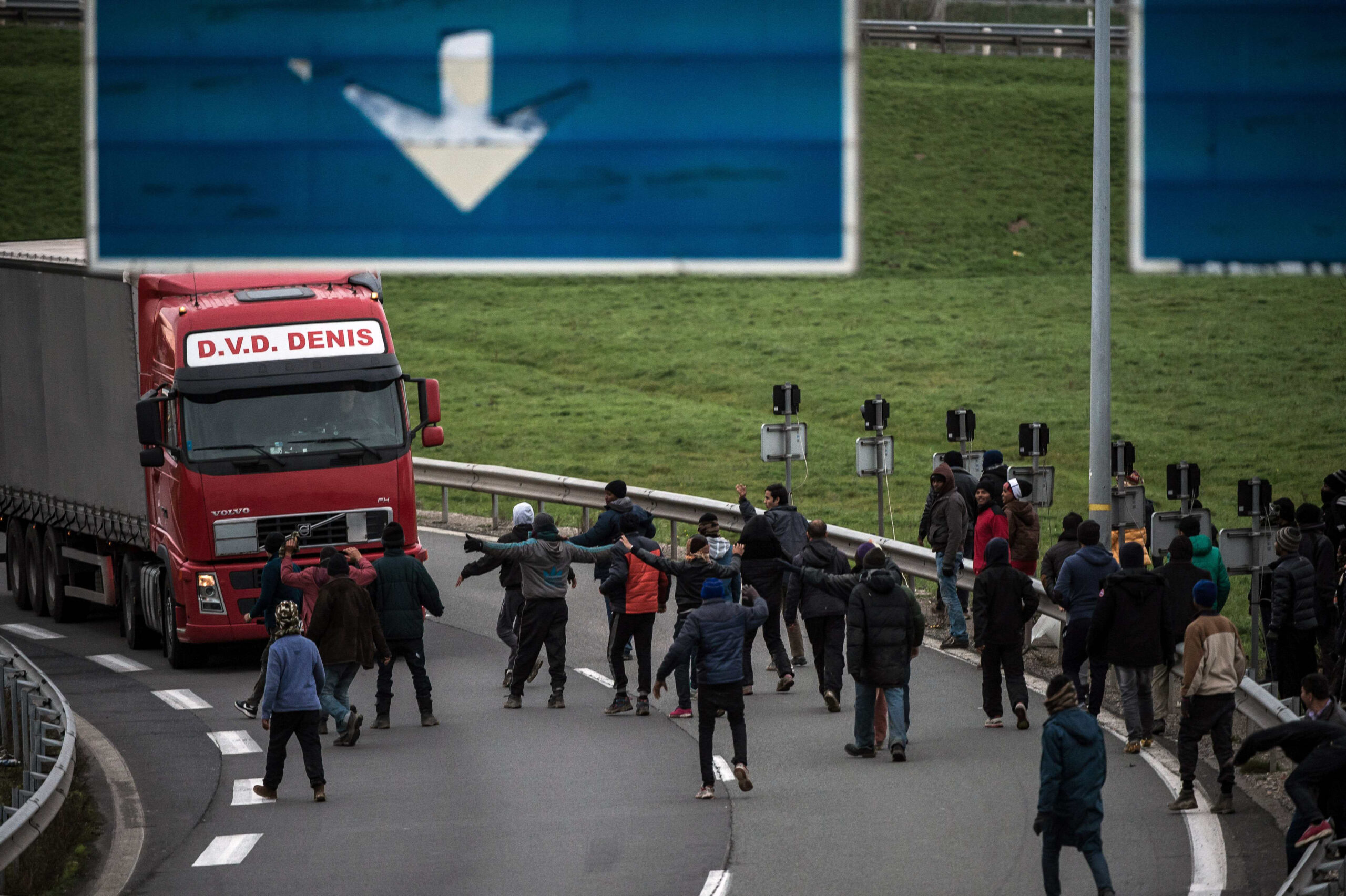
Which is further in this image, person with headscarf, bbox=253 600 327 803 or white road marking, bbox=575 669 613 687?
white road marking, bbox=575 669 613 687

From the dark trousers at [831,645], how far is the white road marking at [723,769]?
198 centimetres

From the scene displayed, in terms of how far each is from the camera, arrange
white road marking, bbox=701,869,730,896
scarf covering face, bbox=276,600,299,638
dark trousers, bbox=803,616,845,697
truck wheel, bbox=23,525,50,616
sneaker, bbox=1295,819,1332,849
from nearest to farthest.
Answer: sneaker, bbox=1295,819,1332,849, white road marking, bbox=701,869,730,896, scarf covering face, bbox=276,600,299,638, dark trousers, bbox=803,616,845,697, truck wheel, bbox=23,525,50,616

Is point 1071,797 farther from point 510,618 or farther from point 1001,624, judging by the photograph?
point 510,618

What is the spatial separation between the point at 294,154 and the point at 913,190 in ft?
182

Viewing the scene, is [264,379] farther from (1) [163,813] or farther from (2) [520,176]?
(2) [520,176]

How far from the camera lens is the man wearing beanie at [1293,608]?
15773mm

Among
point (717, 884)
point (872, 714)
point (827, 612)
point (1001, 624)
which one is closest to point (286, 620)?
point (717, 884)

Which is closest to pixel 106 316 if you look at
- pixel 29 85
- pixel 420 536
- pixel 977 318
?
pixel 420 536

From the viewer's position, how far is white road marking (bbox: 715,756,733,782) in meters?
14.7

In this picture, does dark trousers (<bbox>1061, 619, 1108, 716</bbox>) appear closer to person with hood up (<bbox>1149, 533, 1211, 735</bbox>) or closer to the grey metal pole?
person with hood up (<bbox>1149, 533, 1211, 735</bbox>)

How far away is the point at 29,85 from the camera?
6644 centimetres

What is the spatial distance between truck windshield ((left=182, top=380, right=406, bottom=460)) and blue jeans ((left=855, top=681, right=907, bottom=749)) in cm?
606

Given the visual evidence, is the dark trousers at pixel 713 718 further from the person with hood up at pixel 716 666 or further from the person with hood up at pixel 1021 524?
the person with hood up at pixel 1021 524

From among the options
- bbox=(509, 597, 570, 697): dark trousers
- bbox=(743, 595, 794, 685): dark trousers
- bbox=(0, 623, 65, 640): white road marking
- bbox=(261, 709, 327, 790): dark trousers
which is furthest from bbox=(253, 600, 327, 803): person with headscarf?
bbox=(0, 623, 65, 640): white road marking
